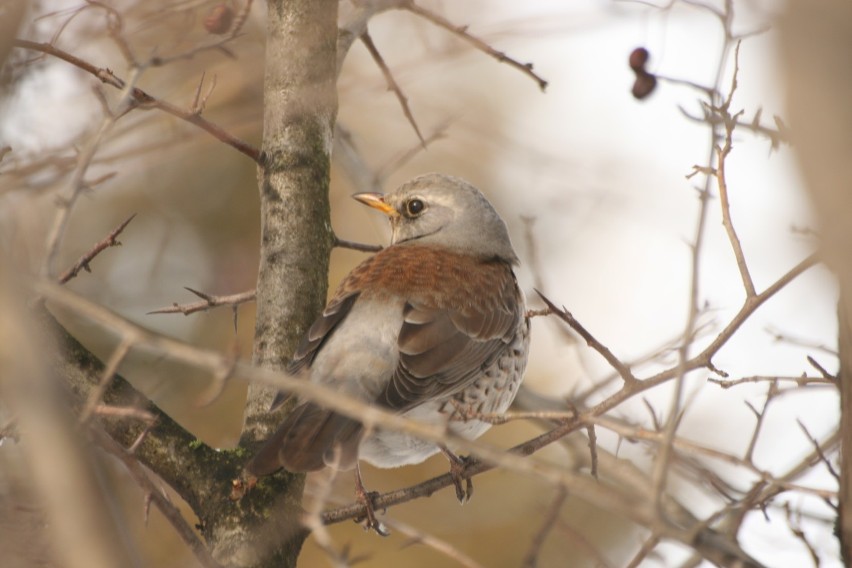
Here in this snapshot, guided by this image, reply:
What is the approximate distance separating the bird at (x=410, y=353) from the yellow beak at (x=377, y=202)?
361 mm

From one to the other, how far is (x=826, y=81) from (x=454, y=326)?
347 cm

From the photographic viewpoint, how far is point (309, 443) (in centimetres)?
428

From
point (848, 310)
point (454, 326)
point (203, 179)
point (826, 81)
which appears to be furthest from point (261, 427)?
point (203, 179)

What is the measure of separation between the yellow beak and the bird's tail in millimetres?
2531

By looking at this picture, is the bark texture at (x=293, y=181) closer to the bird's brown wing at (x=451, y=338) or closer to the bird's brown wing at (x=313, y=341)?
the bird's brown wing at (x=313, y=341)

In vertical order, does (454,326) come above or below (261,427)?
above

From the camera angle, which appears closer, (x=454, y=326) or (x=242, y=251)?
(x=454, y=326)

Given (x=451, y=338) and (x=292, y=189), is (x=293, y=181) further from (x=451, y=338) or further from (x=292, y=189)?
(x=451, y=338)

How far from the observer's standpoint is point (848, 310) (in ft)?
8.36

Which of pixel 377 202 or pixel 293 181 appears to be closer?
pixel 293 181

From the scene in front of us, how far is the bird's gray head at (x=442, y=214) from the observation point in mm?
6738

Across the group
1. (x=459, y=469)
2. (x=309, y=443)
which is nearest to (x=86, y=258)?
(x=309, y=443)

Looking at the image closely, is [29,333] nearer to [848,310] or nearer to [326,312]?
[848,310]

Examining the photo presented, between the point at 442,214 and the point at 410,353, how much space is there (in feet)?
5.96
